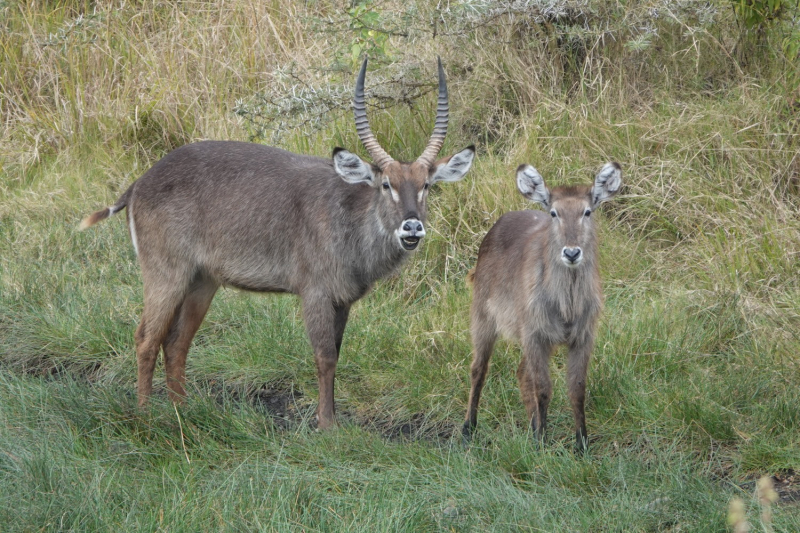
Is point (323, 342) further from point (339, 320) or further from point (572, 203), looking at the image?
point (572, 203)

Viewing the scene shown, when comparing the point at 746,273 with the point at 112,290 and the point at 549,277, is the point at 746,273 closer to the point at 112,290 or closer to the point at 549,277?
the point at 549,277

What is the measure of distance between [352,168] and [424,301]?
3.96ft

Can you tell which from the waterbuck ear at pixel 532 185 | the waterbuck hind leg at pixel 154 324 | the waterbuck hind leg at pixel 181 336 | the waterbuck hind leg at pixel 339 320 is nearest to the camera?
the waterbuck ear at pixel 532 185

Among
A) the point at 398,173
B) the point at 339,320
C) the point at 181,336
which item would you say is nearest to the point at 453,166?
the point at 398,173

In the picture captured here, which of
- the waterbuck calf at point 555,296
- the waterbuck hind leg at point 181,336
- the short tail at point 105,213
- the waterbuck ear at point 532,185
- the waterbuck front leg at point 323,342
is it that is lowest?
the waterbuck hind leg at point 181,336

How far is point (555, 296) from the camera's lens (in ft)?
13.4

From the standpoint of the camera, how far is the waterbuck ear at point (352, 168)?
445 centimetres

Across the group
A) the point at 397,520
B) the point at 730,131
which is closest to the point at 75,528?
the point at 397,520

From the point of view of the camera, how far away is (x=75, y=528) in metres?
3.08

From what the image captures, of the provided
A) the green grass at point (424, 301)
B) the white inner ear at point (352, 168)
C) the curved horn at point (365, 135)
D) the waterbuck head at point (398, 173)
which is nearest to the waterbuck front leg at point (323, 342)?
the green grass at point (424, 301)

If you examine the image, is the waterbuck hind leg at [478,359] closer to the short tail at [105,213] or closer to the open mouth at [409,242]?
the open mouth at [409,242]

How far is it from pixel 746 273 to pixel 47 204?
15.6ft

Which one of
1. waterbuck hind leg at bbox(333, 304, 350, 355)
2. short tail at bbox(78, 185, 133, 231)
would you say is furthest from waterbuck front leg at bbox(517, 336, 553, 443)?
short tail at bbox(78, 185, 133, 231)

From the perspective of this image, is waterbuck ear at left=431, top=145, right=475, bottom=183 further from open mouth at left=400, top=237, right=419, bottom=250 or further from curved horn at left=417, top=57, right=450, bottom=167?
open mouth at left=400, top=237, right=419, bottom=250
